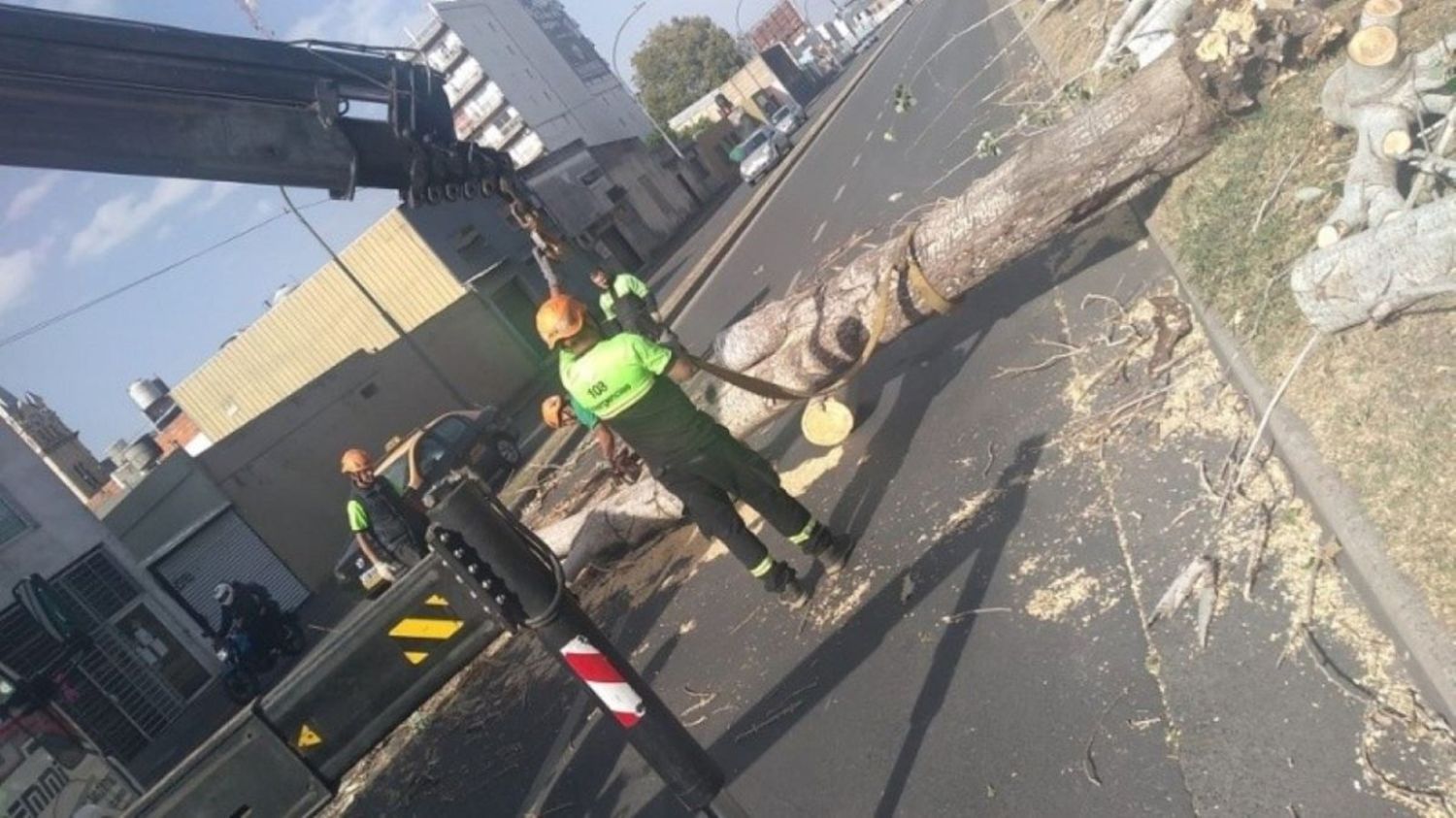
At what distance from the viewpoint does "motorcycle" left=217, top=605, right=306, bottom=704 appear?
12414mm

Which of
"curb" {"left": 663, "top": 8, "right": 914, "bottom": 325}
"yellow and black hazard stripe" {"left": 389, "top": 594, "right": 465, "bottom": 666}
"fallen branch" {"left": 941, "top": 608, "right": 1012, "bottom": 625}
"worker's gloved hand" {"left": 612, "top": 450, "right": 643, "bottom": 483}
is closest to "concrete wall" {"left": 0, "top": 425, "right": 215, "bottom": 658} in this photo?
"curb" {"left": 663, "top": 8, "right": 914, "bottom": 325}

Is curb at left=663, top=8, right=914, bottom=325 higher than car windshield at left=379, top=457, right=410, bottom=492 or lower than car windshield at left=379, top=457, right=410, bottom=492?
lower

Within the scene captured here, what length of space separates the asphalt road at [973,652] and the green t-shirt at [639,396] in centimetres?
132

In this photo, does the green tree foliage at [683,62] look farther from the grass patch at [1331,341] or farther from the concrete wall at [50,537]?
the grass patch at [1331,341]

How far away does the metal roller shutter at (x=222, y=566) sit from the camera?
15039 mm

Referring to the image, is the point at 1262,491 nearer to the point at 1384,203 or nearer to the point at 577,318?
the point at 1384,203

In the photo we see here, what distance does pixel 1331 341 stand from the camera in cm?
417

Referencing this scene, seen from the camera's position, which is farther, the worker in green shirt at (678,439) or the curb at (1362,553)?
the worker in green shirt at (678,439)

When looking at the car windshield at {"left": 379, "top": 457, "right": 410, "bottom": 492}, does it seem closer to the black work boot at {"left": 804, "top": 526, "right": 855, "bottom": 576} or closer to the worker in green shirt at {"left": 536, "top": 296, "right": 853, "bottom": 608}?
the worker in green shirt at {"left": 536, "top": 296, "right": 853, "bottom": 608}

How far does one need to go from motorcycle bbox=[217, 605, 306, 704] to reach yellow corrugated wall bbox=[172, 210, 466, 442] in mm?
11127

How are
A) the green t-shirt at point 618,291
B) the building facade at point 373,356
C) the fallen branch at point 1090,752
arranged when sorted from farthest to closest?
the building facade at point 373,356 < the green t-shirt at point 618,291 < the fallen branch at point 1090,752

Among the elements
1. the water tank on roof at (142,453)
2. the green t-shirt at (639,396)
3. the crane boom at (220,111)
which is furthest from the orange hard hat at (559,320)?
the water tank on roof at (142,453)

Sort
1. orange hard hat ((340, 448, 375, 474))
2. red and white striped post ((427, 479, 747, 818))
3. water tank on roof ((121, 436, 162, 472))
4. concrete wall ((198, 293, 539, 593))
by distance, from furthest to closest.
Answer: water tank on roof ((121, 436, 162, 472)) → concrete wall ((198, 293, 539, 593)) → orange hard hat ((340, 448, 375, 474)) → red and white striped post ((427, 479, 747, 818))

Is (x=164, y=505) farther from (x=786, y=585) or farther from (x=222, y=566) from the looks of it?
(x=786, y=585)
